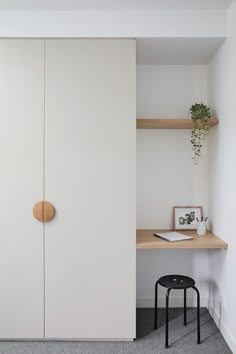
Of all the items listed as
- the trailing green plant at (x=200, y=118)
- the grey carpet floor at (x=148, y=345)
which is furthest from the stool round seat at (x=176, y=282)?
the trailing green plant at (x=200, y=118)

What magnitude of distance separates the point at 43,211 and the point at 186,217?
133 cm

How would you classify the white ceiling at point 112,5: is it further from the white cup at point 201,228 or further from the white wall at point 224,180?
the white cup at point 201,228

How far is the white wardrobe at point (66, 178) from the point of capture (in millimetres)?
2236

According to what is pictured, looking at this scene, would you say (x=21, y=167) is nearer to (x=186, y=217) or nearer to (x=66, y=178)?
(x=66, y=178)

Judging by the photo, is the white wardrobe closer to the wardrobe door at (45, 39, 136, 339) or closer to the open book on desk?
the wardrobe door at (45, 39, 136, 339)

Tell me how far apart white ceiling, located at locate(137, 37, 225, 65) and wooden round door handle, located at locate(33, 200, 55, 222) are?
4.74 feet

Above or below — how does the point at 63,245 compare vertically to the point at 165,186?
below

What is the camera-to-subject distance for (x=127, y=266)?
2242 millimetres

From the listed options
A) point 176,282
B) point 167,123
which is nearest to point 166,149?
point 167,123

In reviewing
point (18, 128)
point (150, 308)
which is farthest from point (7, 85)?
point (150, 308)

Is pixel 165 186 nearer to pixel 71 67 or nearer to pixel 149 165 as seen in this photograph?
pixel 149 165

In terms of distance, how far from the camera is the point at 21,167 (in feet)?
7.34

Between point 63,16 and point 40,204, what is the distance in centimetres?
142

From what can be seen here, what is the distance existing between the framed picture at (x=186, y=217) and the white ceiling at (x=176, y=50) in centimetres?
135
